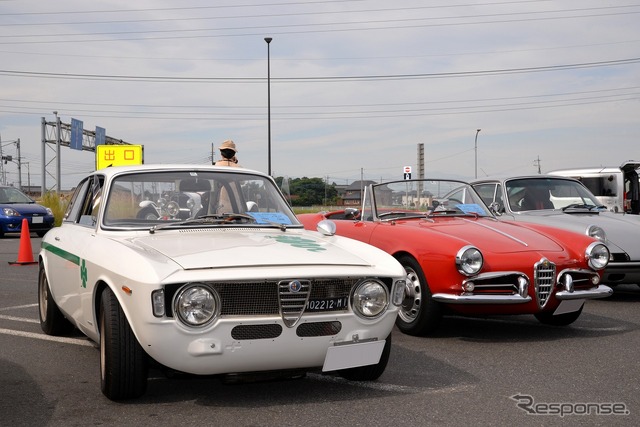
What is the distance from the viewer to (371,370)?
187 inches

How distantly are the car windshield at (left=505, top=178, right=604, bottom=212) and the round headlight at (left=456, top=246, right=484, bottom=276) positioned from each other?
342cm

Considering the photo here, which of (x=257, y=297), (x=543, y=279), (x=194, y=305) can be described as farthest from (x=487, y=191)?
(x=194, y=305)

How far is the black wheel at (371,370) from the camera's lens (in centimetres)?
471

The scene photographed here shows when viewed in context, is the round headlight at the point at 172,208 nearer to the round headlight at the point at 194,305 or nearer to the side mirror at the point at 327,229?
the side mirror at the point at 327,229

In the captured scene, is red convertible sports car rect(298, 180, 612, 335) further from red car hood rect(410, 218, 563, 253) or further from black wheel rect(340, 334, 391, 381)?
black wheel rect(340, 334, 391, 381)

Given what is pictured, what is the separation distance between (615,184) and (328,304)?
13434 millimetres

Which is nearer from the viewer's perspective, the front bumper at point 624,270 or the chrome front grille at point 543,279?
the chrome front grille at point 543,279

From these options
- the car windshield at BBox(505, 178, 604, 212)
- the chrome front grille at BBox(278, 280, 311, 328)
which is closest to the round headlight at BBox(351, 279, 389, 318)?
the chrome front grille at BBox(278, 280, 311, 328)

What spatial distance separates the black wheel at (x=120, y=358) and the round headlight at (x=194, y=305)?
0.41 m

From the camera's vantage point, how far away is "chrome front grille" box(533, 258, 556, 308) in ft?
20.4

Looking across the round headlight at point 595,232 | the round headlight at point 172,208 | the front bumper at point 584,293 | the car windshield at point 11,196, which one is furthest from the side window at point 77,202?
the car windshield at point 11,196

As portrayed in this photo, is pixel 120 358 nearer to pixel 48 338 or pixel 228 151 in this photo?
pixel 48 338

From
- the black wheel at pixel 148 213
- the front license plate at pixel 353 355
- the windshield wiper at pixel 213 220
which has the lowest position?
the front license plate at pixel 353 355

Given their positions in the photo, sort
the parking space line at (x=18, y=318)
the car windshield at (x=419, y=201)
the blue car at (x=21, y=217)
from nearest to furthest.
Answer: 1. the parking space line at (x=18, y=318)
2. the car windshield at (x=419, y=201)
3. the blue car at (x=21, y=217)
